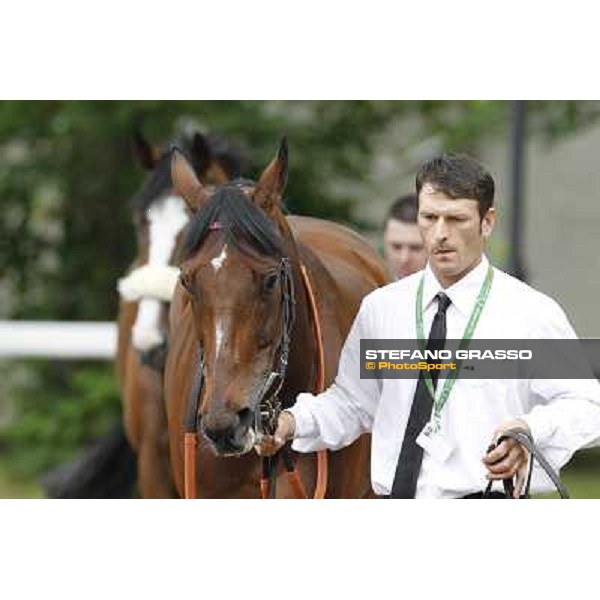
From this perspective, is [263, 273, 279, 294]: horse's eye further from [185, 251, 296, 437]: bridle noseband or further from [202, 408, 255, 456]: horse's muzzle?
[202, 408, 255, 456]: horse's muzzle

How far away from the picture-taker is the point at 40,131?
786 centimetres

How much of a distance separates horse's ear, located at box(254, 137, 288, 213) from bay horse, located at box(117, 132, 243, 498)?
140 centimetres

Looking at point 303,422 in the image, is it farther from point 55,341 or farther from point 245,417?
point 55,341

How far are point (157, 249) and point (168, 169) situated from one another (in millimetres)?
315

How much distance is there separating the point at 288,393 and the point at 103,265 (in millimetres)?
4800

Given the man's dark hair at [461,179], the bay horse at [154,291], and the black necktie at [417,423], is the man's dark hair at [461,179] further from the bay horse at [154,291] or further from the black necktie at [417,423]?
the bay horse at [154,291]

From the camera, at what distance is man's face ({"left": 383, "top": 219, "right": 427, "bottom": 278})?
3.87m

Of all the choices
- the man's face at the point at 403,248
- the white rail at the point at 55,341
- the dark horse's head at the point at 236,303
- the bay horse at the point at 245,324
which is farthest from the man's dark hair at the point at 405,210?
the white rail at the point at 55,341

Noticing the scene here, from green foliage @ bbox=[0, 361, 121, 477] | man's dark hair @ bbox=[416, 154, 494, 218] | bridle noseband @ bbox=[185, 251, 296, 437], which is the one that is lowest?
green foliage @ bbox=[0, 361, 121, 477]

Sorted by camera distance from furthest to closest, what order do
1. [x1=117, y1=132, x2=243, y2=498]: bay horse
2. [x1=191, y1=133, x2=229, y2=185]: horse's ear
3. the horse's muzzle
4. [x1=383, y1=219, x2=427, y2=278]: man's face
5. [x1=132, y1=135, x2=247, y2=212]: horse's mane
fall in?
[x1=132, y1=135, x2=247, y2=212]: horse's mane < [x1=117, y1=132, x2=243, y2=498]: bay horse < [x1=191, y1=133, x2=229, y2=185]: horse's ear < [x1=383, y1=219, x2=427, y2=278]: man's face < the horse's muzzle

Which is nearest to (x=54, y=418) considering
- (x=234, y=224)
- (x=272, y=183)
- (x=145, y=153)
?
(x=145, y=153)

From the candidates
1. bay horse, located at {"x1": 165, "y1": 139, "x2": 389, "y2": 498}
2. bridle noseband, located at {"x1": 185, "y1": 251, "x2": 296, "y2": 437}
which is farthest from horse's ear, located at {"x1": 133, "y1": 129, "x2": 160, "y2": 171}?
bridle noseband, located at {"x1": 185, "y1": 251, "x2": 296, "y2": 437}

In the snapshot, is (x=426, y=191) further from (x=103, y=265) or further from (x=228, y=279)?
(x=103, y=265)
